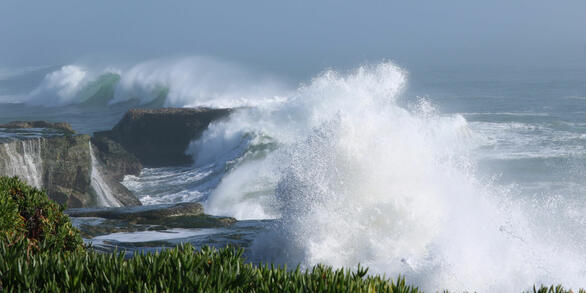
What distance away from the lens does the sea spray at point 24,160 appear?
1434 centimetres

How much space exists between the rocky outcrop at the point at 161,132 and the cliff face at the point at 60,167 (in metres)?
8.35

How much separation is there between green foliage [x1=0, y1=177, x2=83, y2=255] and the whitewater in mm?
3190

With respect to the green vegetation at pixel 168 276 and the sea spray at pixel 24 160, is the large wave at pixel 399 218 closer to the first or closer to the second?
the green vegetation at pixel 168 276

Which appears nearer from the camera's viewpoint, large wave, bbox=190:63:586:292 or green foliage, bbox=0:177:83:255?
green foliage, bbox=0:177:83:255

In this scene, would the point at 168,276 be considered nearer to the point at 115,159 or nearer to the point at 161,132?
the point at 115,159

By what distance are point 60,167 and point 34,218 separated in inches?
402

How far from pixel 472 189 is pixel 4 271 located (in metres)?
8.30

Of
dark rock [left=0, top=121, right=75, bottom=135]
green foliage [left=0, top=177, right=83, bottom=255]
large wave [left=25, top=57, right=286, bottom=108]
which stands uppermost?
large wave [left=25, top=57, right=286, bottom=108]

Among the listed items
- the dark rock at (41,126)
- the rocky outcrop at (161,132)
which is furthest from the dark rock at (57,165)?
the rocky outcrop at (161,132)

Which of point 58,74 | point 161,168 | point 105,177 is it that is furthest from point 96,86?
point 105,177

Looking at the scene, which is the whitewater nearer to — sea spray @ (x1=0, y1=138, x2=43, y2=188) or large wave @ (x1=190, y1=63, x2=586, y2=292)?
large wave @ (x1=190, y1=63, x2=586, y2=292)

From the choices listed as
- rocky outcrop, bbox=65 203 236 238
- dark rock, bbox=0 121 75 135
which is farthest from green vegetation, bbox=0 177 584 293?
dark rock, bbox=0 121 75 135

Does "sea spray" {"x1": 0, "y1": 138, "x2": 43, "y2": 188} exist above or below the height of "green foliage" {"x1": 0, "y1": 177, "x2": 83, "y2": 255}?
above

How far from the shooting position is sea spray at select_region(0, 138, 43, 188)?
1434 cm
